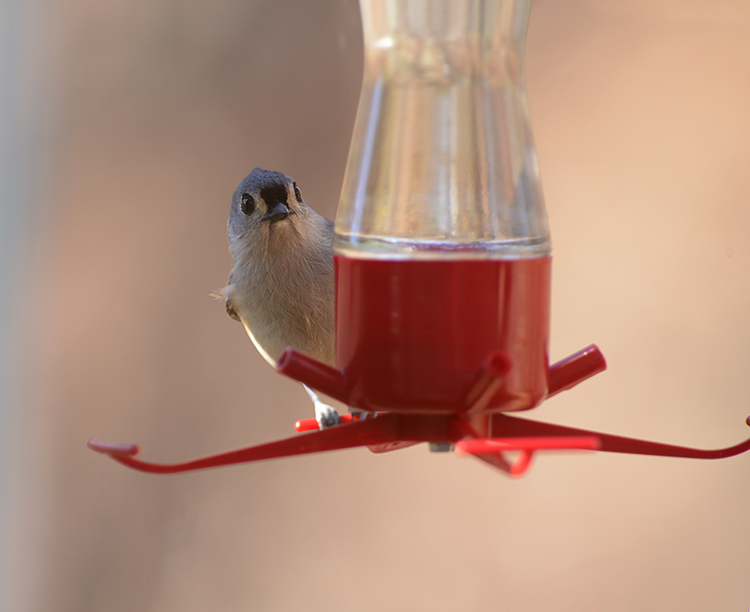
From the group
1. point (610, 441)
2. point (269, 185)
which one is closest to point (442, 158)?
point (610, 441)

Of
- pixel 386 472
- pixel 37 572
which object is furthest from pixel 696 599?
pixel 37 572

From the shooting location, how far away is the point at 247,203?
139 centimetres

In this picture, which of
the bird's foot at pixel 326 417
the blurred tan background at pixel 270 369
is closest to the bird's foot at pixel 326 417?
the bird's foot at pixel 326 417

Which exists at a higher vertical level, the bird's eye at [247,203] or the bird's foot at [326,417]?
the bird's eye at [247,203]

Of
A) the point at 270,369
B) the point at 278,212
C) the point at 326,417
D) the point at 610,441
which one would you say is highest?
the point at 278,212

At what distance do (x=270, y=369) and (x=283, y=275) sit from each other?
3.16ft

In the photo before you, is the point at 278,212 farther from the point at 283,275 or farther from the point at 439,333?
the point at 439,333

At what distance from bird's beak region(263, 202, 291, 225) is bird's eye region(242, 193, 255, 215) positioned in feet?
0.14

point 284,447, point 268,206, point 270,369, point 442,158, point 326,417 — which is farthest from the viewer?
point 270,369

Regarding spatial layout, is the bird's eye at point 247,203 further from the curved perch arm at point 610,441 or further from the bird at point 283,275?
the curved perch arm at point 610,441

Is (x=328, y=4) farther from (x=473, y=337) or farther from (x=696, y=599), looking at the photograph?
(x=696, y=599)

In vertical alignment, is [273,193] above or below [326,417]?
above

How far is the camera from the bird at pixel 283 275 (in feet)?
4.50

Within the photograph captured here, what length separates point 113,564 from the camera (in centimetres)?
233
